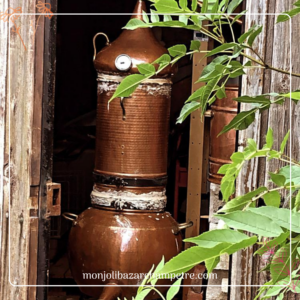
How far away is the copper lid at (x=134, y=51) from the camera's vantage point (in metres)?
2.72

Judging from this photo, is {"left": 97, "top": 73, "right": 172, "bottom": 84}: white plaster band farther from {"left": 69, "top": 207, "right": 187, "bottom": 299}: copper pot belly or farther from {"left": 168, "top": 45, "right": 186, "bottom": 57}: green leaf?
{"left": 168, "top": 45, "right": 186, "bottom": 57}: green leaf

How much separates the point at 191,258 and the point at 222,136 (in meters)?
2.34

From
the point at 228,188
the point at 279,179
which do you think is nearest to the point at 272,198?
the point at 279,179

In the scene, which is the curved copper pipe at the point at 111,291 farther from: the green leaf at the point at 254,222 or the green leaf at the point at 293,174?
the green leaf at the point at 254,222

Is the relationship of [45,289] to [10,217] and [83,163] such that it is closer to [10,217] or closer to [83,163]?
[10,217]

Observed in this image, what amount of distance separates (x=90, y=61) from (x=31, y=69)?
293cm

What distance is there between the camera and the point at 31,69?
184 cm

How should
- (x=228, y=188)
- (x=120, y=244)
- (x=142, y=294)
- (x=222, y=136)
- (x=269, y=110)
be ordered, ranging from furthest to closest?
(x=222, y=136) < (x=120, y=244) < (x=269, y=110) < (x=228, y=188) < (x=142, y=294)

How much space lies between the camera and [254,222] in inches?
26.4

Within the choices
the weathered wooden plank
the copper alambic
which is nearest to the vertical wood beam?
the copper alambic

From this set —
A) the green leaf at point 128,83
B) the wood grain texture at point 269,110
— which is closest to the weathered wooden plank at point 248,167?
the wood grain texture at point 269,110

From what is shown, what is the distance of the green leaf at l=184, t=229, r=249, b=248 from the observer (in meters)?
0.65

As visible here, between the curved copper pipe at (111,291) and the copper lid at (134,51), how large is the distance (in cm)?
108

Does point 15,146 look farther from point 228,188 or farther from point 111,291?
point 111,291
